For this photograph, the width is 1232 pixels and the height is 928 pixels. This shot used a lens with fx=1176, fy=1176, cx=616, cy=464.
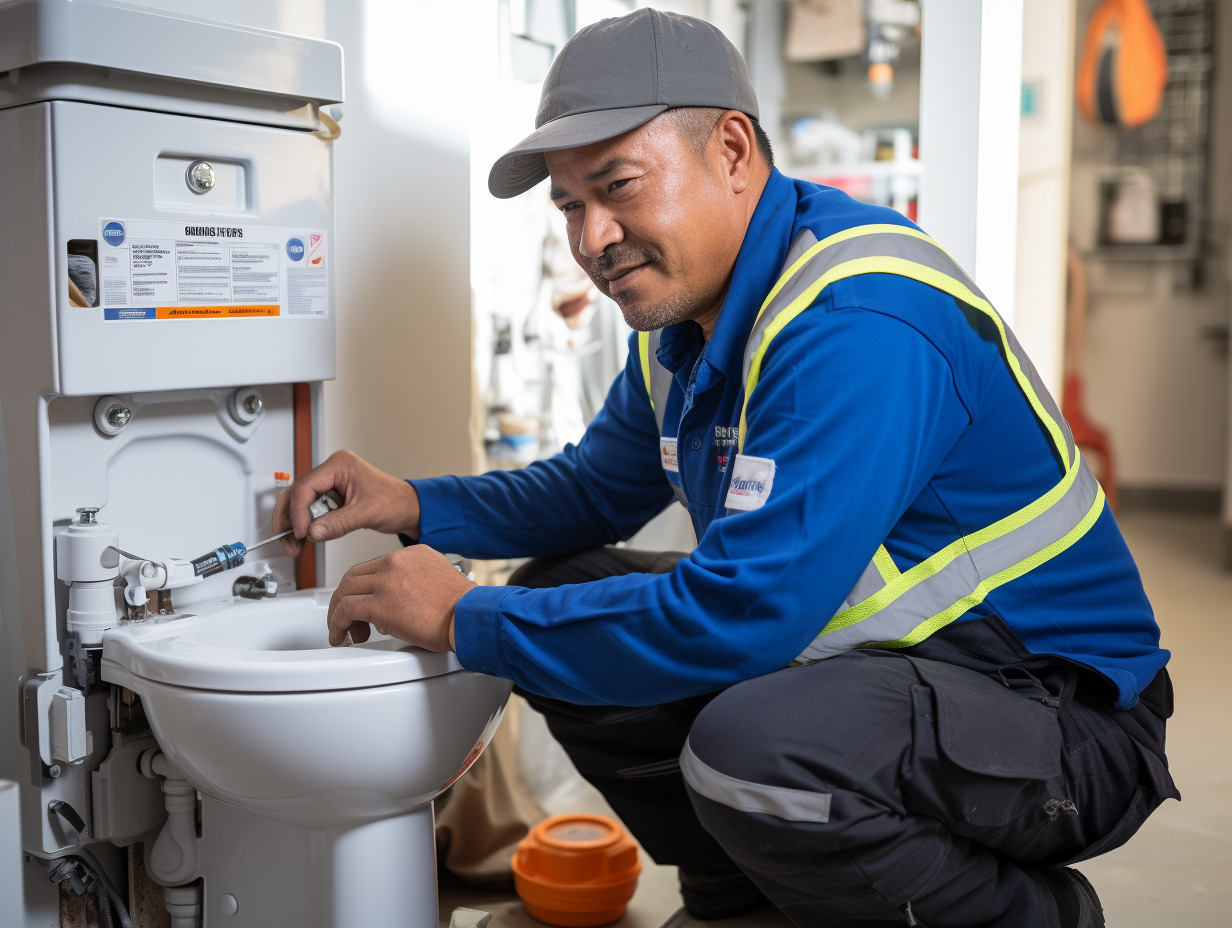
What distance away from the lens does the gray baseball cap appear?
109 cm

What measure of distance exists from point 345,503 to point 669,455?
376mm

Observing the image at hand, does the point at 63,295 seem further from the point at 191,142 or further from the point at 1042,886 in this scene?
the point at 1042,886

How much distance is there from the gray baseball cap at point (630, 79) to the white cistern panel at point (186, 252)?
0.96ft

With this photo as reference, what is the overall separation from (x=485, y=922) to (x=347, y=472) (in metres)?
0.56

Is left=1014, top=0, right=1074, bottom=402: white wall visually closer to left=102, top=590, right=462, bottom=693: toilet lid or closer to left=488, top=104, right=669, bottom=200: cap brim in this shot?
left=488, top=104, right=669, bottom=200: cap brim

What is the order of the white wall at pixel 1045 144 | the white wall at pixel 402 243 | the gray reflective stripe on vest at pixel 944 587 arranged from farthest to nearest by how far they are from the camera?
1. the white wall at pixel 1045 144
2. the white wall at pixel 402 243
3. the gray reflective stripe on vest at pixel 944 587

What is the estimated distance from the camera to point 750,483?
0.99m

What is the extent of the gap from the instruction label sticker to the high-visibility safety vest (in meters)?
0.52

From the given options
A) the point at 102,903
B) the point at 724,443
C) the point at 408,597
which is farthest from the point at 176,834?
the point at 724,443

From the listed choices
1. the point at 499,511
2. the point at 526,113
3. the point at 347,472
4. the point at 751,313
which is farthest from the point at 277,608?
the point at 526,113

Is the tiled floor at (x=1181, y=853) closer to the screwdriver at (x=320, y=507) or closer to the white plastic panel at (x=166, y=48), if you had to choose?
the screwdriver at (x=320, y=507)

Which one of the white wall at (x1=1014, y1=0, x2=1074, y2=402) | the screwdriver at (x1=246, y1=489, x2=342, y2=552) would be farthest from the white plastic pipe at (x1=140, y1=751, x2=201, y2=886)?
the white wall at (x1=1014, y1=0, x2=1074, y2=402)

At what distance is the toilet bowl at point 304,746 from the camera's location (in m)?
1.01

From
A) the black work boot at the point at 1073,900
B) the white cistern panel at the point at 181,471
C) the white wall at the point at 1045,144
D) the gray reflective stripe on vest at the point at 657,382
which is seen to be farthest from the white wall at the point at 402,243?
the white wall at the point at 1045,144
